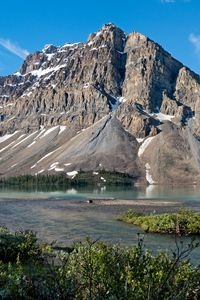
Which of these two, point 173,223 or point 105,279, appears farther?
point 173,223

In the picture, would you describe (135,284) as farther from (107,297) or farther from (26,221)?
(26,221)

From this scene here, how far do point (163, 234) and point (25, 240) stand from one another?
86.0ft

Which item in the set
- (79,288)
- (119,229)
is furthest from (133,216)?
(79,288)

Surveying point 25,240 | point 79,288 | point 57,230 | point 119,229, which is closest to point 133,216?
point 119,229

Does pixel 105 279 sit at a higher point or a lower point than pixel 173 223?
higher

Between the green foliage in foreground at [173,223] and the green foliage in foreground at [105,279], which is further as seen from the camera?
the green foliage in foreground at [173,223]

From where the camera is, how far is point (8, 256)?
29.1 metres

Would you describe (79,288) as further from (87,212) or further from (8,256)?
(87,212)

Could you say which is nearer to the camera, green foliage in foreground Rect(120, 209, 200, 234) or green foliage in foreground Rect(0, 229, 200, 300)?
green foliage in foreground Rect(0, 229, 200, 300)

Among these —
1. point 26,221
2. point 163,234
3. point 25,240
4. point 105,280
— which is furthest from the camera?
point 26,221

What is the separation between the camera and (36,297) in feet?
54.0

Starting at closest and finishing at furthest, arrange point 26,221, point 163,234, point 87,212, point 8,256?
point 8,256, point 163,234, point 26,221, point 87,212

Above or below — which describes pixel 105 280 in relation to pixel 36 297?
above

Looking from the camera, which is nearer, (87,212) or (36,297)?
(36,297)
